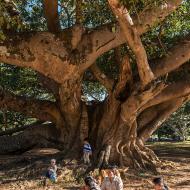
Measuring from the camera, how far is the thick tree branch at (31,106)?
15.2 m

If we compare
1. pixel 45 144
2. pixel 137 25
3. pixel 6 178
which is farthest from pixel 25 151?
pixel 137 25

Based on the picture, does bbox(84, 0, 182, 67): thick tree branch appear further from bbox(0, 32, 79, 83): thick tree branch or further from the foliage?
bbox(0, 32, 79, 83): thick tree branch

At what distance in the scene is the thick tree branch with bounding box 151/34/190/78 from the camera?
45.0 feet

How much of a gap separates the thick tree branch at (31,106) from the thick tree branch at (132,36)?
4.21m

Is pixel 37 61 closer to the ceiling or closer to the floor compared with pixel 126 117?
closer to the ceiling

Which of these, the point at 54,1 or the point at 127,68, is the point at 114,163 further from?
the point at 54,1

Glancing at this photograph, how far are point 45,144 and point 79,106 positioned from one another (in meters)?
2.98

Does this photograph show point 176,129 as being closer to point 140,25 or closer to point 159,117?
point 159,117

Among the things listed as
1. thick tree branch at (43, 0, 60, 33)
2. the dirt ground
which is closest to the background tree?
the dirt ground

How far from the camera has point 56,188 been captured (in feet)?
37.3

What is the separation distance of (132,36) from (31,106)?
20.2ft

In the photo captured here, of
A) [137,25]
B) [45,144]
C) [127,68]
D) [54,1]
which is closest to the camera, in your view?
[137,25]

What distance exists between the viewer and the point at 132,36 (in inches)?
416

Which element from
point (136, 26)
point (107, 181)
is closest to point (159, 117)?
point (136, 26)
